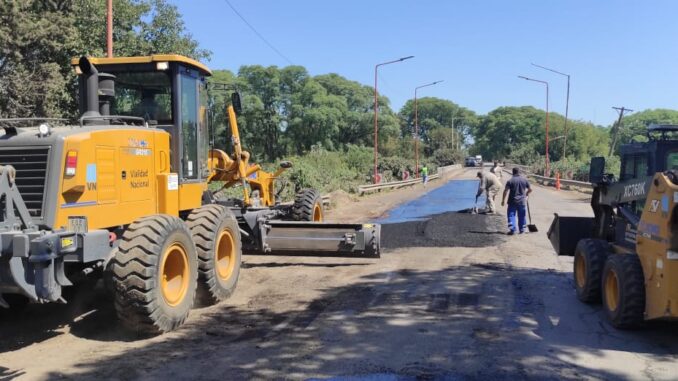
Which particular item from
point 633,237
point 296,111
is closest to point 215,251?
point 633,237

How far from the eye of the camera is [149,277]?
5.61 metres

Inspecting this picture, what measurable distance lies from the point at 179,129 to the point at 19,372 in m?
3.47

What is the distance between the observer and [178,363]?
5152 millimetres

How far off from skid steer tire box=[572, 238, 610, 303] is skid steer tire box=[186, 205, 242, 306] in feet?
15.0

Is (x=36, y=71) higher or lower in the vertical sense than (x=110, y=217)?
higher

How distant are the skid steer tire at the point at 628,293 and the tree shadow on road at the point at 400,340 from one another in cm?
16

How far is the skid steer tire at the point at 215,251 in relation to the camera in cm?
709

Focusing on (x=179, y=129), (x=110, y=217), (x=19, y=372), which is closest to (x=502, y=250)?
(x=179, y=129)

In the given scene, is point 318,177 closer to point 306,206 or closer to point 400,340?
point 306,206

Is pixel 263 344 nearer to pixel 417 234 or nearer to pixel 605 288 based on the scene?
pixel 605 288

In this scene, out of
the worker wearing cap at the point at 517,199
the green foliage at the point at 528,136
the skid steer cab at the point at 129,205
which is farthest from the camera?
the green foliage at the point at 528,136

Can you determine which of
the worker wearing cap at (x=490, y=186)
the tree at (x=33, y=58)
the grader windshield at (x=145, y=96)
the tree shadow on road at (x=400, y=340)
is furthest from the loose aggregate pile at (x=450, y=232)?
the tree at (x=33, y=58)

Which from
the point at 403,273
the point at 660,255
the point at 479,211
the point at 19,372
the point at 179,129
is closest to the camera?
the point at 19,372

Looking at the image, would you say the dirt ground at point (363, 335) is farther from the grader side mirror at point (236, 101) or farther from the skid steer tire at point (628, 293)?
the grader side mirror at point (236, 101)
